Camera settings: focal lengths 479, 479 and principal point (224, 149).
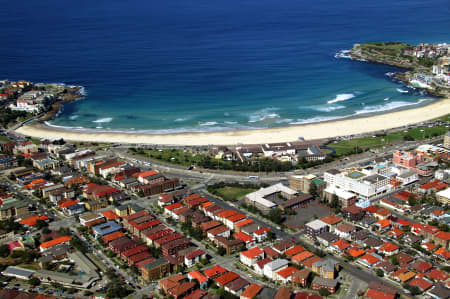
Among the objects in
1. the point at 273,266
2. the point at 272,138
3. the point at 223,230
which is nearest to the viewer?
the point at 273,266

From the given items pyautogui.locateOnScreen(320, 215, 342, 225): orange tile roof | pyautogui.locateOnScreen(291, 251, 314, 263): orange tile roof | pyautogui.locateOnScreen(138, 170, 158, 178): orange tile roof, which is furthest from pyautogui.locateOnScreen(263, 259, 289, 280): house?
pyautogui.locateOnScreen(138, 170, 158, 178): orange tile roof

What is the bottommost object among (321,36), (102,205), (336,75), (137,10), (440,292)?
(440,292)

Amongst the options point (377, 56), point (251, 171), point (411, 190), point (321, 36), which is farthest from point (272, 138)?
point (321, 36)

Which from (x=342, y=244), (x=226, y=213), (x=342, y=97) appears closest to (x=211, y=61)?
(x=342, y=97)

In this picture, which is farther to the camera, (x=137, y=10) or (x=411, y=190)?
(x=137, y=10)

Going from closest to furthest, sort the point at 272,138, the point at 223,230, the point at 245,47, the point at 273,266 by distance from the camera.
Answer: the point at 273,266 < the point at 223,230 < the point at 272,138 < the point at 245,47

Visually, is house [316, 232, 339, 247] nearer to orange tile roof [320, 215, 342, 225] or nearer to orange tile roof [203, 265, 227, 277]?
orange tile roof [320, 215, 342, 225]

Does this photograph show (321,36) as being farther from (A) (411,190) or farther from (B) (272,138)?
(A) (411,190)

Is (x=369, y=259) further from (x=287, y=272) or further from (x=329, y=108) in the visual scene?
(x=329, y=108)
